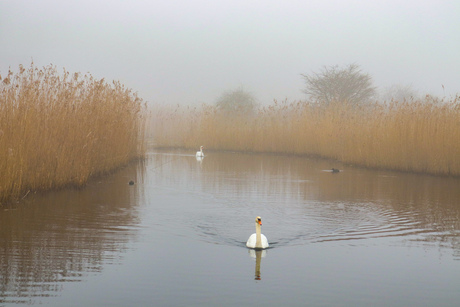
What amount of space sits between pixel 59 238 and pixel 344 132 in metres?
13.9

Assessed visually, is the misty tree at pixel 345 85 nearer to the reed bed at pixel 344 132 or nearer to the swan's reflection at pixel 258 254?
the reed bed at pixel 344 132

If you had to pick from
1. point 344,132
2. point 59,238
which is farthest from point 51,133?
point 344,132

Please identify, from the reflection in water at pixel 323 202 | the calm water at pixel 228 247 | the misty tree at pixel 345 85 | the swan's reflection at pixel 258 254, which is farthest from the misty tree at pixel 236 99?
the swan's reflection at pixel 258 254

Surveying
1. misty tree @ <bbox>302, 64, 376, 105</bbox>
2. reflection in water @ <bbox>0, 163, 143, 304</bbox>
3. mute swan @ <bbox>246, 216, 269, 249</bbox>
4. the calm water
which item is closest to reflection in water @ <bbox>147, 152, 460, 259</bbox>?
the calm water

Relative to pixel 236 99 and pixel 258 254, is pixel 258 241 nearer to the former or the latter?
pixel 258 254

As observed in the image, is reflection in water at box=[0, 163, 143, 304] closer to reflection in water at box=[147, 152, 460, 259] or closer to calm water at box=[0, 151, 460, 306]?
calm water at box=[0, 151, 460, 306]

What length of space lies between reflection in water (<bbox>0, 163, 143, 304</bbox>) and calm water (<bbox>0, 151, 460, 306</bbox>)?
1cm

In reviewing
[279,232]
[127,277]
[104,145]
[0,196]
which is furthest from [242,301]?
[104,145]

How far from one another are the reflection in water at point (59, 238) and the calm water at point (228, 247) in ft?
0.04

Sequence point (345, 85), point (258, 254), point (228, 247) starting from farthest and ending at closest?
point (345, 85)
point (228, 247)
point (258, 254)

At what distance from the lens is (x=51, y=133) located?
977 cm

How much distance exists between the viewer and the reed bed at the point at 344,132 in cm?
1412

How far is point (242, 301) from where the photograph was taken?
Answer: 4.51 metres

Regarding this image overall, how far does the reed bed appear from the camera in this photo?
46.3ft
